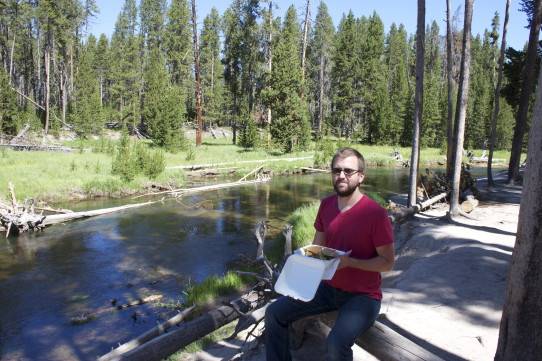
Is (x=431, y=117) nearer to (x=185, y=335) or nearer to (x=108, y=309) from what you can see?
(x=108, y=309)

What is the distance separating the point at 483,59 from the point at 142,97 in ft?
203

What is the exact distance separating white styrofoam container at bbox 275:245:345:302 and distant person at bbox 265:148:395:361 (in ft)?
0.67

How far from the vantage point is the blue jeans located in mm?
3395

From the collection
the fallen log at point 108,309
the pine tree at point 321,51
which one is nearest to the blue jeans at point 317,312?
the fallen log at point 108,309

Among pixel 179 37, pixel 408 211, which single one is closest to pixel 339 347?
pixel 408 211

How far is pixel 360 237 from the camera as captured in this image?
349 centimetres

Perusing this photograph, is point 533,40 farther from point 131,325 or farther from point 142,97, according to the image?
point 142,97

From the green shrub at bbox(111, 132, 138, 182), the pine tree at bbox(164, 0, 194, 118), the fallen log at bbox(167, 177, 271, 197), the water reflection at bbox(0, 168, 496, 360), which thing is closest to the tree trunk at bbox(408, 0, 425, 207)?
the water reflection at bbox(0, 168, 496, 360)

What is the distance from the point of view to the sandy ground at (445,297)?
4.49m

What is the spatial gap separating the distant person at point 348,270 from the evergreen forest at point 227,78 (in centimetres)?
2654

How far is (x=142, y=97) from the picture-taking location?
162ft

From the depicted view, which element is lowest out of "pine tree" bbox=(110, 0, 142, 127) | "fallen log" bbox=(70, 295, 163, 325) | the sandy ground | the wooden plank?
"fallen log" bbox=(70, 295, 163, 325)

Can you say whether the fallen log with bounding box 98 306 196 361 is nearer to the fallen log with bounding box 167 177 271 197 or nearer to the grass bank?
the grass bank

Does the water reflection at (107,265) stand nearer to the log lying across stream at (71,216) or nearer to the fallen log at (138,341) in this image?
the log lying across stream at (71,216)
